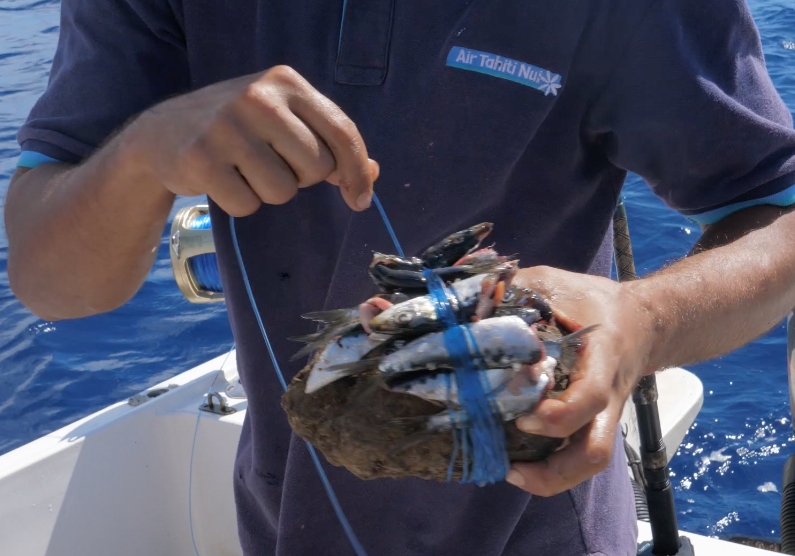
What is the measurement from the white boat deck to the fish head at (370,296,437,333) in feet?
7.54

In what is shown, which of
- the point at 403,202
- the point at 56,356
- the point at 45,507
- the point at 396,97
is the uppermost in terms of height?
the point at 396,97

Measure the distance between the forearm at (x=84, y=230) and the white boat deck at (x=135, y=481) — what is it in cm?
168

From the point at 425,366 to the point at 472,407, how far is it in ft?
0.38

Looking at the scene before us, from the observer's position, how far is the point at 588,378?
4.28ft

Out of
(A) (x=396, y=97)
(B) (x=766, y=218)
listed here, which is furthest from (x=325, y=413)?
(B) (x=766, y=218)

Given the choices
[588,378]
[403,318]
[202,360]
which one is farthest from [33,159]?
[202,360]

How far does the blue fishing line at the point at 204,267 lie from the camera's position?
3320 millimetres

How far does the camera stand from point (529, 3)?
70.1 inches

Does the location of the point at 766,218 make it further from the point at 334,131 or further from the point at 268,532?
the point at 268,532

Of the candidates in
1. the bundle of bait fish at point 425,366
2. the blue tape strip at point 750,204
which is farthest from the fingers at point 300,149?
the blue tape strip at point 750,204

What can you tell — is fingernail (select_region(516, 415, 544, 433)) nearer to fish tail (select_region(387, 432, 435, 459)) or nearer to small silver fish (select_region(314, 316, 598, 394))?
small silver fish (select_region(314, 316, 598, 394))

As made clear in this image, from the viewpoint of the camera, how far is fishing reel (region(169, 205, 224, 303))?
3.29 metres

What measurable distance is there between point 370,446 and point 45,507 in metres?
2.54

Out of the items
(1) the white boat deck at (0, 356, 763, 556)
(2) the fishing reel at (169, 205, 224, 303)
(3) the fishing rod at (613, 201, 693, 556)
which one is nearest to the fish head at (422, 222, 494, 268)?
(3) the fishing rod at (613, 201, 693, 556)
